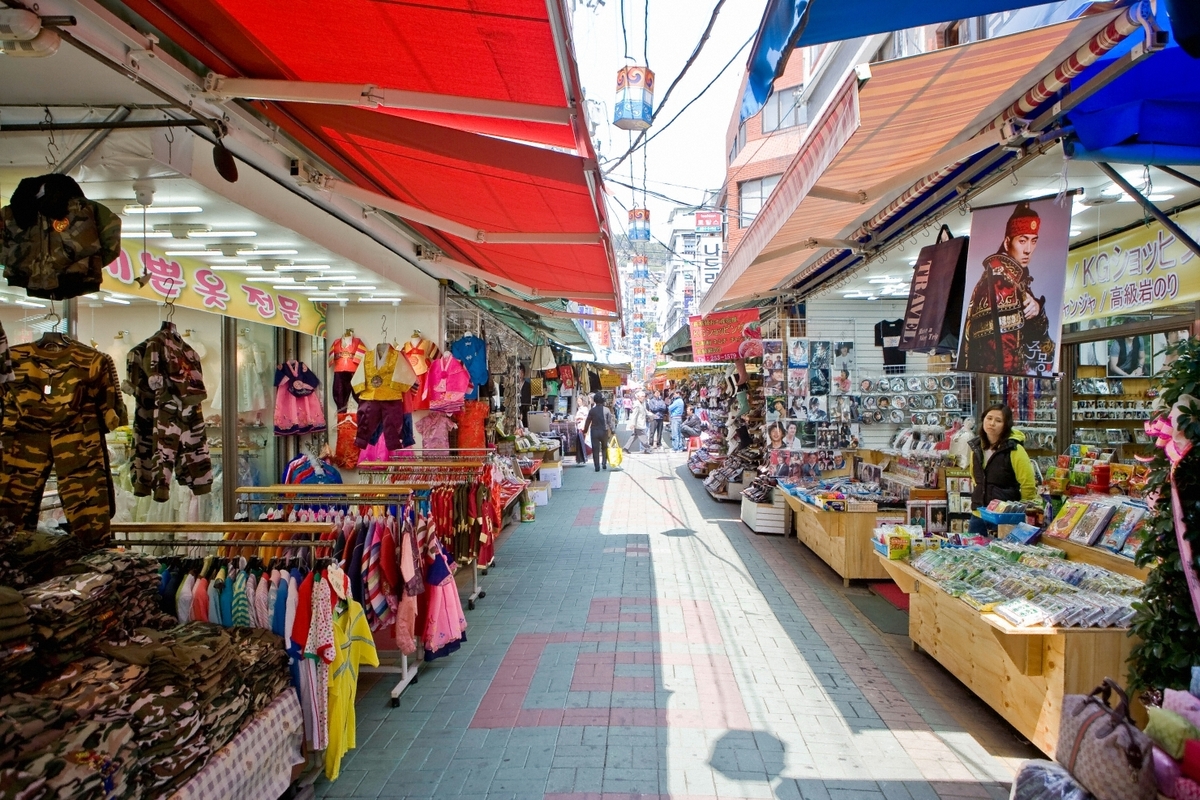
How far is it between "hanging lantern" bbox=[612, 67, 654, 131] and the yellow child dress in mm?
7493

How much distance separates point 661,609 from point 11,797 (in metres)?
4.92

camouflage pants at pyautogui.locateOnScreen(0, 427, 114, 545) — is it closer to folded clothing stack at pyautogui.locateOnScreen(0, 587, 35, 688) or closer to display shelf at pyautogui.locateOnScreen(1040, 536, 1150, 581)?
folded clothing stack at pyautogui.locateOnScreen(0, 587, 35, 688)

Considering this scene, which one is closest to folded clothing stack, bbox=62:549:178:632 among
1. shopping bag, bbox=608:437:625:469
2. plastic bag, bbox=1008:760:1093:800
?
plastic bag, bbox=1008:760:1093:800

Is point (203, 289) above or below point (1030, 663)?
above

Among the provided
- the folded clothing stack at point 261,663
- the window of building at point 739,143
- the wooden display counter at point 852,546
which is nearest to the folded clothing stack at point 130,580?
the folded clothing stack at point 261,663

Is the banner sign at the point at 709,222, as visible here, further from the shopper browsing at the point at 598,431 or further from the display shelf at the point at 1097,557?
the display shelf at the point at 1097,557

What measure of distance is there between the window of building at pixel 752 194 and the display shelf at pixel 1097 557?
774 inches

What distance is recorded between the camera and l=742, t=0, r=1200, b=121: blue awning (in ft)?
5.81

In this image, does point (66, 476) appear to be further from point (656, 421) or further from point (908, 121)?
point (656, 421)

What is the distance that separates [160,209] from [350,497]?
208 centimetres

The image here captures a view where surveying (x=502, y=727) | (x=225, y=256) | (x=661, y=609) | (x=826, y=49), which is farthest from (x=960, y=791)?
(x=826, y=49)

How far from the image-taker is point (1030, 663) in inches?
140

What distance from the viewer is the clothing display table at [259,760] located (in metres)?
2.53

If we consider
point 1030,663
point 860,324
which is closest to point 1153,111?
point 1030,663
